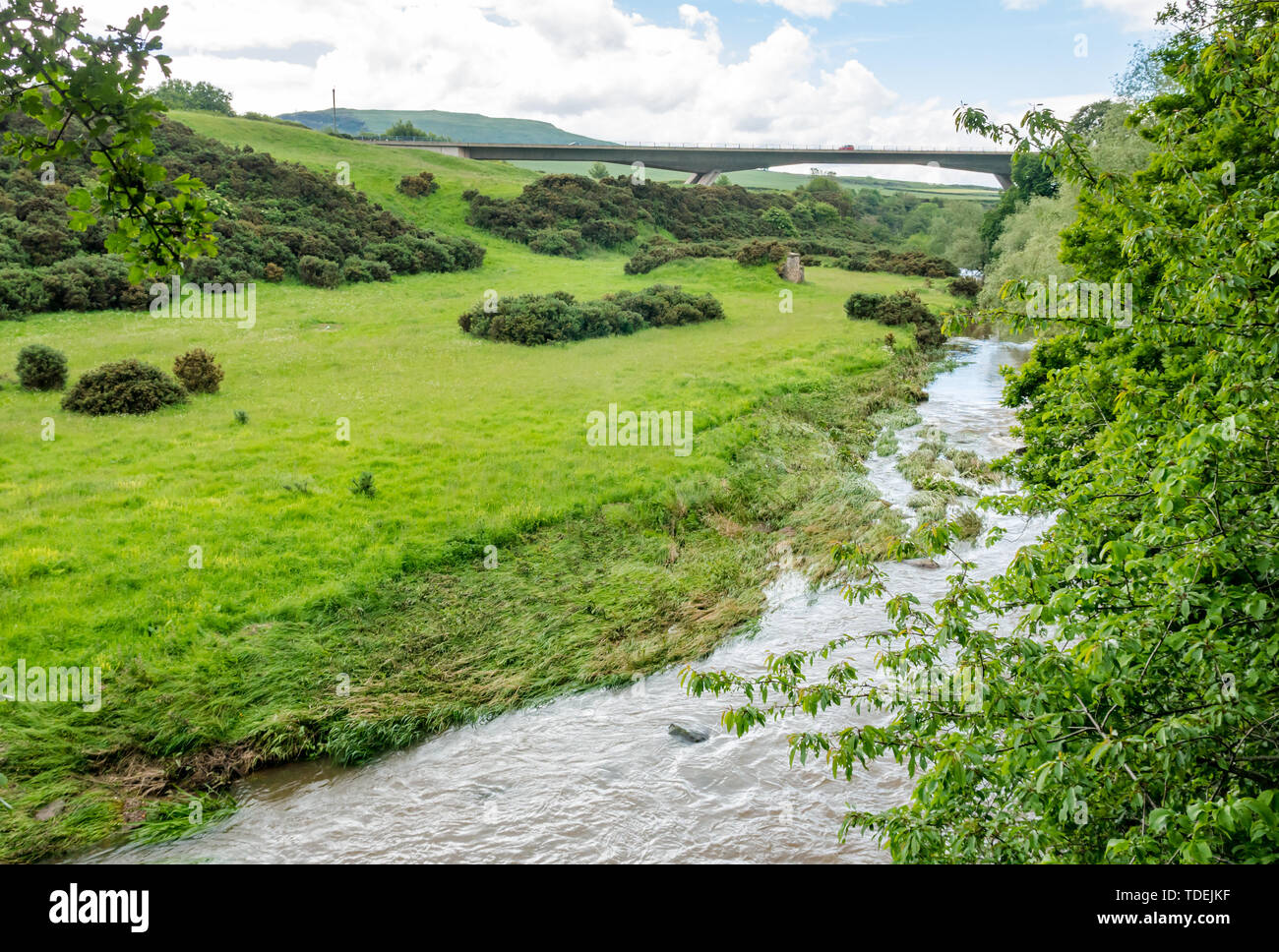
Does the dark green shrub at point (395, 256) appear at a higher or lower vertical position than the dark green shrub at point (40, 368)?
higher

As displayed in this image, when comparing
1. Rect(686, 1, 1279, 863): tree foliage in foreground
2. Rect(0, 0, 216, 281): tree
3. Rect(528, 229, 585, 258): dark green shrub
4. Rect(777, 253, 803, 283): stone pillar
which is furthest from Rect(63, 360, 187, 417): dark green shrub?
Rect(777, 253, 803, 283): stone pillar

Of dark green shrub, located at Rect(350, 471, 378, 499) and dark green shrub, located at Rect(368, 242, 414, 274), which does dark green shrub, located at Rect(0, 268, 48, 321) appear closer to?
dark green shrub, located at Rect(368, 242, 414, 274)

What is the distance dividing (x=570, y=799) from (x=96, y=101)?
8.91 metres

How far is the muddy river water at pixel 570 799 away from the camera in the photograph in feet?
29.9

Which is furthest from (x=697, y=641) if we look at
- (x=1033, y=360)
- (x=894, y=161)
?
(x=894, y=161)

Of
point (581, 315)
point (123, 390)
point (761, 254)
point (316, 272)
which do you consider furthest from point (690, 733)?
point (761, 254)

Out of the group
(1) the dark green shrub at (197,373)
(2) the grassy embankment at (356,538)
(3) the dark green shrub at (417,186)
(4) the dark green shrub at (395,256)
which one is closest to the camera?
(2) the grassy embankment at (356,538)

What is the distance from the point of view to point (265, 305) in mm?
37812

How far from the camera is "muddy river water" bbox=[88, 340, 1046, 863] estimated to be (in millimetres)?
9117

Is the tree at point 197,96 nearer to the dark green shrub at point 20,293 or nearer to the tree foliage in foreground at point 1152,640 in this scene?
the dark green shrub at point 20,293

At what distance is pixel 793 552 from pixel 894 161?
308ft

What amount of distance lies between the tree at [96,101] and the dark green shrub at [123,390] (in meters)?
18.8

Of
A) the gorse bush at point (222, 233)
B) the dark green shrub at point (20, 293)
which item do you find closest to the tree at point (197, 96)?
the gorse bush at point (222, 233)

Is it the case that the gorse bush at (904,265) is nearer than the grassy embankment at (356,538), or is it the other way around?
the grassy embankment at (356,538)
